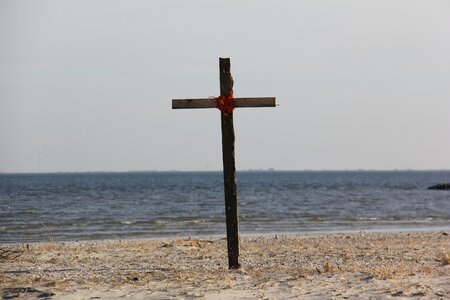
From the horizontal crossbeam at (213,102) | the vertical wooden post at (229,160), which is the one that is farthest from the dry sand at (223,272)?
the horizontal crossbeam at (213,102)

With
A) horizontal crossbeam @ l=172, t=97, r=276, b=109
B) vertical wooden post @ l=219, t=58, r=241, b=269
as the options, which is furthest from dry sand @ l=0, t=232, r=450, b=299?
horizontal crossbeam @ l=172, t=97, r=276, b=109

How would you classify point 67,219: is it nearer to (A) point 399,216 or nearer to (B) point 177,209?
(B) point 177,209

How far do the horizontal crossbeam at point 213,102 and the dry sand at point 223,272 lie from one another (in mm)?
2829

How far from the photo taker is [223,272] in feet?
40.6

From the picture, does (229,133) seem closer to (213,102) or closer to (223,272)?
(213,102)

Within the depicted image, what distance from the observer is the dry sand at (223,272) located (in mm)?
10508

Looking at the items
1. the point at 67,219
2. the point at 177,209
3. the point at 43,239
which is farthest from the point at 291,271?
the point at 177,209

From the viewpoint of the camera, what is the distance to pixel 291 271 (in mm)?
12383

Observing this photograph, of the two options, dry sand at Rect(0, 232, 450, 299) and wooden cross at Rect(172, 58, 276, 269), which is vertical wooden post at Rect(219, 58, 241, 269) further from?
dry sand at Rect(0, 232, 450, 299)

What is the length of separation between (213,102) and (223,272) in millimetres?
2891

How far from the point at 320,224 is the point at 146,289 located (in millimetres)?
22990

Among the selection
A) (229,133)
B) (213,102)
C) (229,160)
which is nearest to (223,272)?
(229,160)

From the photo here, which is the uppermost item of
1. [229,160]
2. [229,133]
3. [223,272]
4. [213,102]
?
[213,102]

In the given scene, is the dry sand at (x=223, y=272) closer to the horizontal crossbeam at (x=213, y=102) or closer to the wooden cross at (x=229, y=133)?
the wooden cross at (x=229, y=133)
